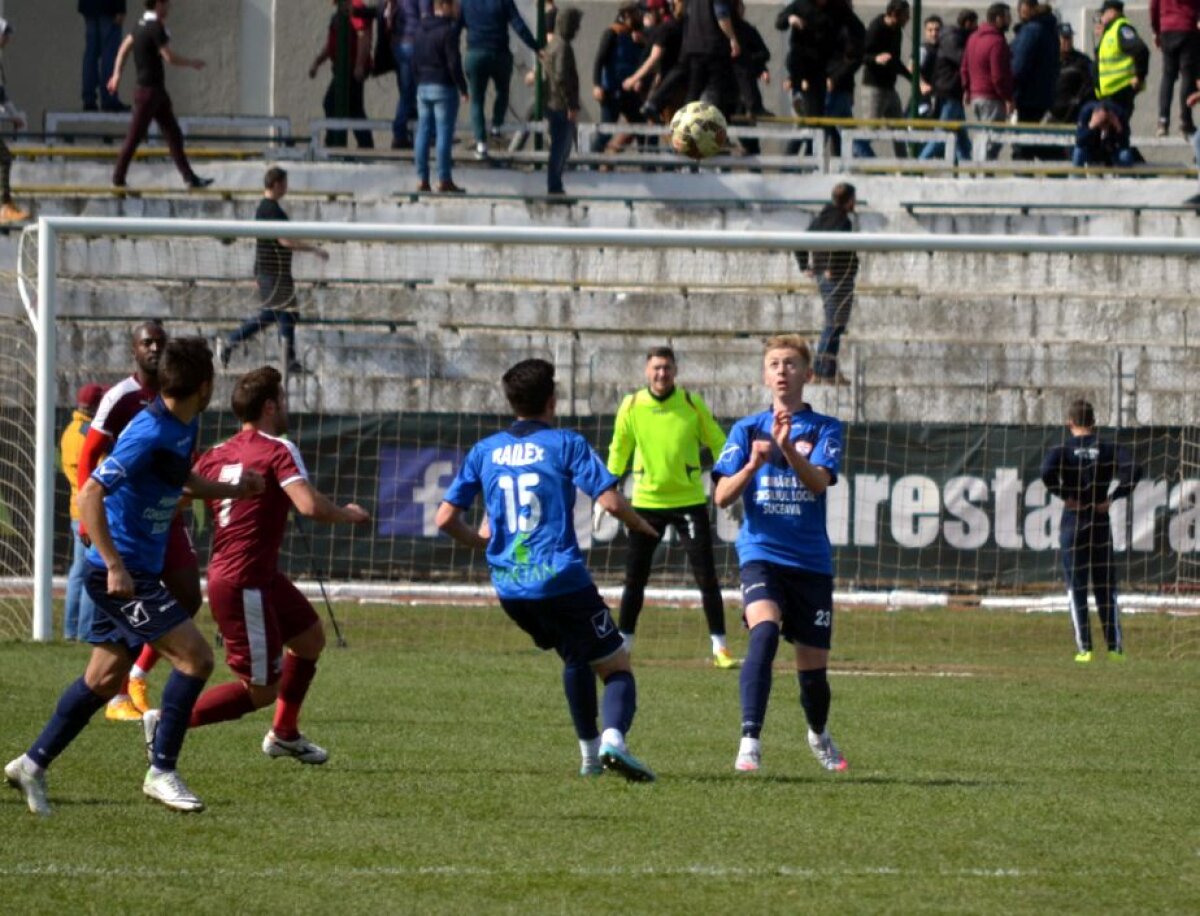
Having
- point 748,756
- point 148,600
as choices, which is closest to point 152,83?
point 748,756

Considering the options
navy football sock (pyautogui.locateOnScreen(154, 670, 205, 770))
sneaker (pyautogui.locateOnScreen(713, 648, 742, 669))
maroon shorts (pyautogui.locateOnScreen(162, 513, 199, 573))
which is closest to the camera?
navy football sock (pyautogui.locateOnScreen(154, 670, 205, 770))

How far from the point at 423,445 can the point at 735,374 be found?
3.48 metres

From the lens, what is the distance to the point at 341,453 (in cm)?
1900

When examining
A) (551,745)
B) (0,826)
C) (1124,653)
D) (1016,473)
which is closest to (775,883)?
(0,826)

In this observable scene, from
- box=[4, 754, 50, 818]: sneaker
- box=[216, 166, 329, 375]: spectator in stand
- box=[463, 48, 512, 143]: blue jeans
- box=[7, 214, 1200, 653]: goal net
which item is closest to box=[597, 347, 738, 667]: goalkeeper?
box=[7, 214, 1200, 653]: goal net

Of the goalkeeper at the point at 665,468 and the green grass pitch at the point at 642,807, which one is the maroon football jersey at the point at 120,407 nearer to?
the green grass pitch at the point at 642,807

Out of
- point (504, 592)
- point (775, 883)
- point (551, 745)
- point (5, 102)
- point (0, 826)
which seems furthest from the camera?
point (5, 102)

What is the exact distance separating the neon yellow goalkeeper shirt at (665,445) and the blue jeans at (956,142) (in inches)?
494

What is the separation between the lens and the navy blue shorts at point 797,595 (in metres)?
9.19

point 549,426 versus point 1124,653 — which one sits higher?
point 549,426

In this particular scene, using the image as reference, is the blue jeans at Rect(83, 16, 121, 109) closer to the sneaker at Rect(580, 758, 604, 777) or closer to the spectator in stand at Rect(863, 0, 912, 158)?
the spectator in stand at Rect(863, 0, 912, 158)

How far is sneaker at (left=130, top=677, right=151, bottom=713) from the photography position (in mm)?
11234

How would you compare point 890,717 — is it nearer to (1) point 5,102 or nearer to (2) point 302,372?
(2) point 302,372

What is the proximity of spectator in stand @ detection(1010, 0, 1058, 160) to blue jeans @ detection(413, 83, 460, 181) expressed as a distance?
723 cm
